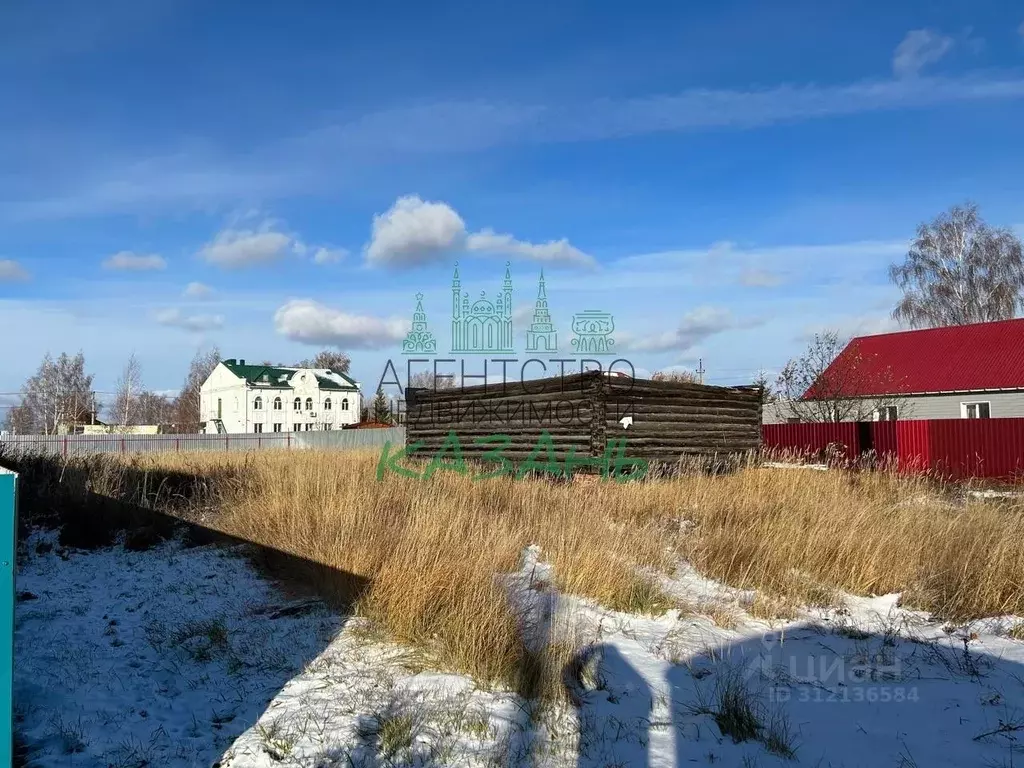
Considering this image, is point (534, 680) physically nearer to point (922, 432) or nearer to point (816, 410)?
point (922, 432)

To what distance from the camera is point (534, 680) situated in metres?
3.65

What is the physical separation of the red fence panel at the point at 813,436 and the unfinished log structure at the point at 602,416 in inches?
209

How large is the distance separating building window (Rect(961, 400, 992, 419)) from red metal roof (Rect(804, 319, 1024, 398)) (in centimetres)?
68

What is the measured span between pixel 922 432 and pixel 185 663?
17723mm

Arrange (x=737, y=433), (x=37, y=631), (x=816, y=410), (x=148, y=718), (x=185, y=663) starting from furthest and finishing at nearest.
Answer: (x=816, y=410), (x=737, y=433), (x=37, y=631), (x=185, y=663), (x=148, y=718)

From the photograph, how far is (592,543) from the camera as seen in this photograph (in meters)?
5.86

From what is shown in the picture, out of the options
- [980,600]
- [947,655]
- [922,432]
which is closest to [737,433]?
[922,432]

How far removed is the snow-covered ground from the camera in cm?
307

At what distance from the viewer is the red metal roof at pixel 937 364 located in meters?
24.6

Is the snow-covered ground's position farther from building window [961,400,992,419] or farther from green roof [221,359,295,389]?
green roof [221,359,295,389]

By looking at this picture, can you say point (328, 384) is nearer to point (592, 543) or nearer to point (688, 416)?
point (688, 416)

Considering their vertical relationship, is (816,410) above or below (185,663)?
above

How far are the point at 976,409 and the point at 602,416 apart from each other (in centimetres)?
2071

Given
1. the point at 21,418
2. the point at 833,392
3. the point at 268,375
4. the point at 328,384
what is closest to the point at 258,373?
the point at 268,375
